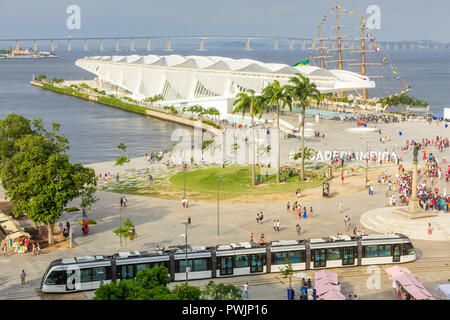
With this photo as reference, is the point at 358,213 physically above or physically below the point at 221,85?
below

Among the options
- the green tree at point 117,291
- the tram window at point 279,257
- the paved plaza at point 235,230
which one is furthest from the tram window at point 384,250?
the green tree at point 117,291

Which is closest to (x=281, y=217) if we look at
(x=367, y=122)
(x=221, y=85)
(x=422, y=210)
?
(x=422, y=210)

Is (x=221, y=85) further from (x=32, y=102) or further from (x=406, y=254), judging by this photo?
(x=406, y=254)

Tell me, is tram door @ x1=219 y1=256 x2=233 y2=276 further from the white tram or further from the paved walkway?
the paved walkway

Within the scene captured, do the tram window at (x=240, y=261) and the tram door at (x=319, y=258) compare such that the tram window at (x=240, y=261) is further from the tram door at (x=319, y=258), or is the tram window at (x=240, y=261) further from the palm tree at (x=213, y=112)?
the palm tree at (x=213, y=112)

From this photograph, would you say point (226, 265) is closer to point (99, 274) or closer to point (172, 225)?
point (99, 274)

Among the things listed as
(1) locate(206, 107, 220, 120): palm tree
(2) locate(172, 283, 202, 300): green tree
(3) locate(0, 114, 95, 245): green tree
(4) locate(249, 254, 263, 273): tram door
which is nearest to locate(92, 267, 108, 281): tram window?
(4) locate(249, 254, 263, 273): tram door

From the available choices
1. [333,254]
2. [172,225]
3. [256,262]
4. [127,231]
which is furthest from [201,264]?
[172,225]
